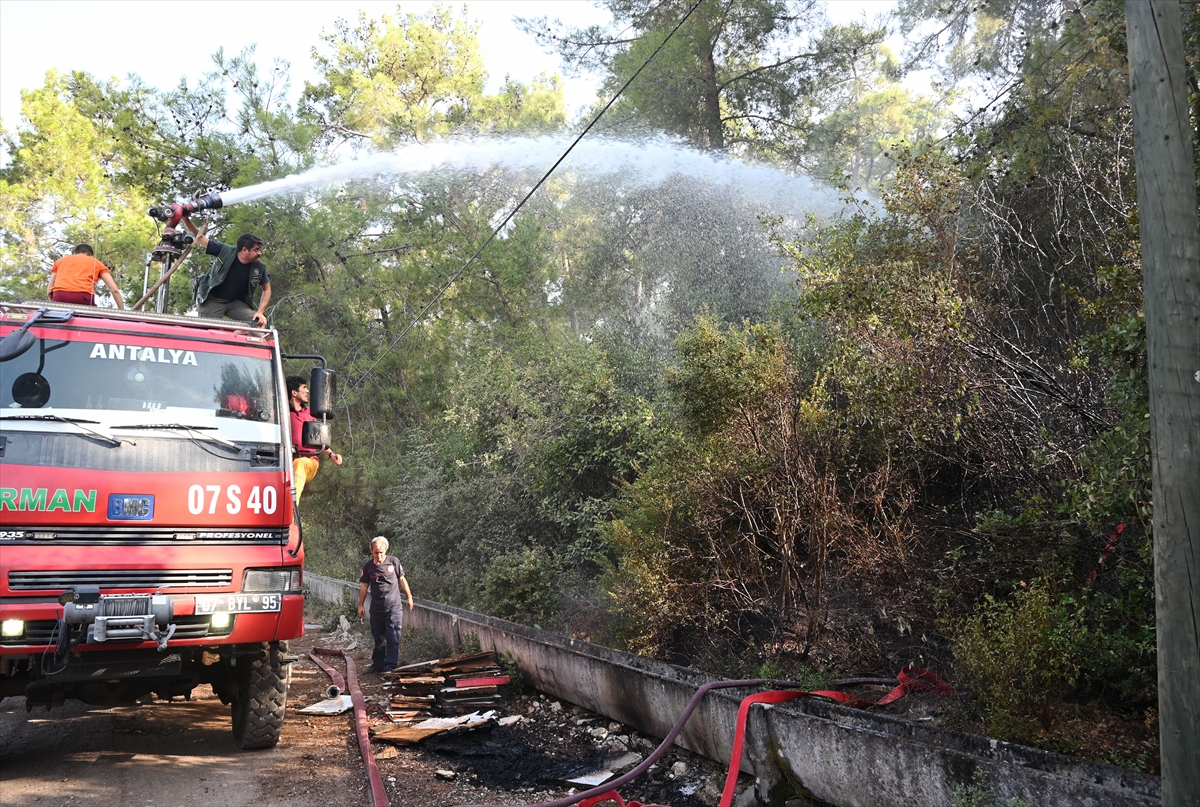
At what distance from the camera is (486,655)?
10.1m

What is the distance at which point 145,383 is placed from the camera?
23.6ft

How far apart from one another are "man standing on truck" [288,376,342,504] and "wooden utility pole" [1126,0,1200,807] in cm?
649

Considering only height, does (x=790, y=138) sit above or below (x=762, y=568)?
above

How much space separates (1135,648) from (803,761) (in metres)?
2.08

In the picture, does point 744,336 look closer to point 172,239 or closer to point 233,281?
point 233,281

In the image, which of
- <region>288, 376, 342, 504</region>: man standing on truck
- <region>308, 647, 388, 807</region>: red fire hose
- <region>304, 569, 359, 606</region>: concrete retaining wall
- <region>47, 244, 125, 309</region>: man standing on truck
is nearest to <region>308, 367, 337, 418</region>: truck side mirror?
<region>288, 376, 342, 504</region>: man standing on truck

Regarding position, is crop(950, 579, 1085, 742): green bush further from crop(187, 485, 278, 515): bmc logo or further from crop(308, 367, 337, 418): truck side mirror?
crop(308, 367, 337, 418): truck side mirror

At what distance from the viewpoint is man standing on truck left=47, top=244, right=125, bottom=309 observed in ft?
28.8

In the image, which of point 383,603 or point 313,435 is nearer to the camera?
Result: point 313,435

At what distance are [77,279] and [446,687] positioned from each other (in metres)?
5.18

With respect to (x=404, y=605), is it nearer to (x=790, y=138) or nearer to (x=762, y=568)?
(x=762, y=568)

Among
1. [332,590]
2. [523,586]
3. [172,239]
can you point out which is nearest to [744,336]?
[523,586]

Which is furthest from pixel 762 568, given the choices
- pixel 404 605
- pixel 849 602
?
pixel 404 605

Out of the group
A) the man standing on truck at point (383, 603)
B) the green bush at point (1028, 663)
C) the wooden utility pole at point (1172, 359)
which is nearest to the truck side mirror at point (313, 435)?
the man standing on truck at point (383, 603)
